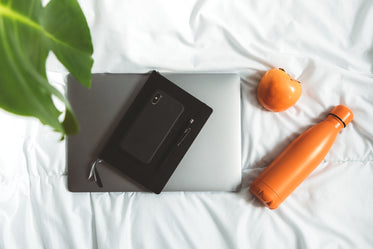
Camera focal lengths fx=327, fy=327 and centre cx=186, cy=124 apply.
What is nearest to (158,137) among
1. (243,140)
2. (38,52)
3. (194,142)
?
(194,142)

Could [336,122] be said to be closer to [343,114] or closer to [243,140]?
[343,114]

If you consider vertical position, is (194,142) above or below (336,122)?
below

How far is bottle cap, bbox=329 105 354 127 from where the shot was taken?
64cm

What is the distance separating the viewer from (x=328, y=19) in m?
0.68

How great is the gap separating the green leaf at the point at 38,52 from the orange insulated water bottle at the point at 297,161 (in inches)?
15.2

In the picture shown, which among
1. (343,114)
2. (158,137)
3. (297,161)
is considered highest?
(343,114)

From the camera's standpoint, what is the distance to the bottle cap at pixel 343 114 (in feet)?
2.10

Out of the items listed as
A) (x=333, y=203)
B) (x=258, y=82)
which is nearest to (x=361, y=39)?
(x=258, y=82)

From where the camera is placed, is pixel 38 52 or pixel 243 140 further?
pixel 243 140

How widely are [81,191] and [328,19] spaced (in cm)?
63

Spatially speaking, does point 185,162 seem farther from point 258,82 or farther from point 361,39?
point 361,39

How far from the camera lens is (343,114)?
639 millimetres

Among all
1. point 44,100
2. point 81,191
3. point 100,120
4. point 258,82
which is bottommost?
point 81,191

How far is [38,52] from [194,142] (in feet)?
1.14
